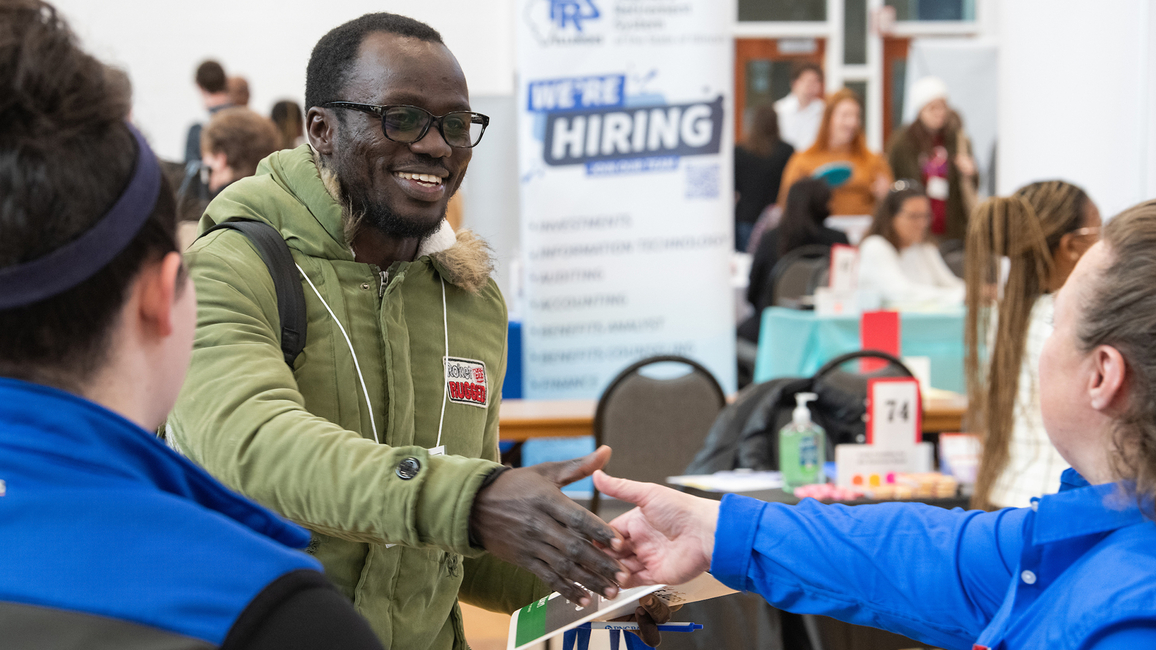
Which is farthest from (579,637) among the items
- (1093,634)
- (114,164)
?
(114,164)

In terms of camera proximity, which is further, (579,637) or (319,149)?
(319,149)

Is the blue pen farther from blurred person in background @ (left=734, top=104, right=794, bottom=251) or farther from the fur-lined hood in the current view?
blurred person in background @ (left=734, top=104, right=794, bottom=251)

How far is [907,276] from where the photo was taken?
6219mm

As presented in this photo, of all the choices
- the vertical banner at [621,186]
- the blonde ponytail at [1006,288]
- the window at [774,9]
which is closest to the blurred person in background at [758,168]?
the vertical banner at [621,186]

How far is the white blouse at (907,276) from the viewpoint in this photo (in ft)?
19.1

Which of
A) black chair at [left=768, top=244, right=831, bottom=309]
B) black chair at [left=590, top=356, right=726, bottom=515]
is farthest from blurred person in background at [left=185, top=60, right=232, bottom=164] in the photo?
black chair at [left=590, top=356, right=726, bottom=515]

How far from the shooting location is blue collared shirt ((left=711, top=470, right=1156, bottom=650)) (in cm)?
110

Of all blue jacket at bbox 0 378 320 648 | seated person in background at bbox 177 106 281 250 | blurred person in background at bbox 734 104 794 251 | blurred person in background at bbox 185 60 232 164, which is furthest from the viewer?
blurred person in background at bbox 734 104 794 251

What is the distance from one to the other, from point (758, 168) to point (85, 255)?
7.44 metres

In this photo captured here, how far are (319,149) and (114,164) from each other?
733mm

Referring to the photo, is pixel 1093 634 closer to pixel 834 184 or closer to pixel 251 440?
pixel 251 440

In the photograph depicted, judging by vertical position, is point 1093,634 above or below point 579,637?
above

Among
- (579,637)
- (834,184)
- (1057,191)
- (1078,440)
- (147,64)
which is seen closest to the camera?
(1078,440)

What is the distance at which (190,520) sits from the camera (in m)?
0.68
